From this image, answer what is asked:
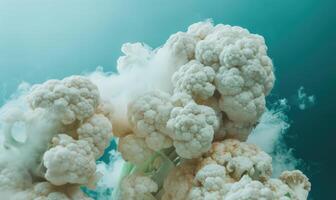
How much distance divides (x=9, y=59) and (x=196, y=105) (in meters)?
1.48

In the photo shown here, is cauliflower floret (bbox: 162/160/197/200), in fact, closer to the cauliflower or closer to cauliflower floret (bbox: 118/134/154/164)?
cauliflower floret (bbox: 118/134/154/164)

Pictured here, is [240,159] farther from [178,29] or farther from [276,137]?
[178,29]

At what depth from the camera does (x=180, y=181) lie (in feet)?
6.48

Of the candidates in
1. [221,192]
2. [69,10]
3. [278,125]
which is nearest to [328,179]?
[278,125]

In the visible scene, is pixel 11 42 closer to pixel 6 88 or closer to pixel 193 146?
pixel 6 88

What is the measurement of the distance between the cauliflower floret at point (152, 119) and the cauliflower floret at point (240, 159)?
18 centimetres

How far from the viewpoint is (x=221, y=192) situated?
1849 millimetres

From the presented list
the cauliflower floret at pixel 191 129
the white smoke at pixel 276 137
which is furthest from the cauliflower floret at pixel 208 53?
the white smoke at pixel 276 137

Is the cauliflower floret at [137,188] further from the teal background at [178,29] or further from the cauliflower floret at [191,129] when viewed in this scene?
the teal background at [178,29]

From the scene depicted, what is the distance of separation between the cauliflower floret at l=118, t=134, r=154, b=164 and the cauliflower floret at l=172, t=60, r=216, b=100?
238mm

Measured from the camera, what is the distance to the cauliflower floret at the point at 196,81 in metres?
1.99

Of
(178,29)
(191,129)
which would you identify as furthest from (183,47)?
(178,29)

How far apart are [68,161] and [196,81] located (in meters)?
0.56

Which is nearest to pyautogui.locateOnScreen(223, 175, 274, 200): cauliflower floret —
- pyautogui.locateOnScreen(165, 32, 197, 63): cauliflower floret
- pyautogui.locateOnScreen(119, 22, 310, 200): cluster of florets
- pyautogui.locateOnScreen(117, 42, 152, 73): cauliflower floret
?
pyautogui.locateOnScreen(119, 22, 310, 200): cluster of florets
